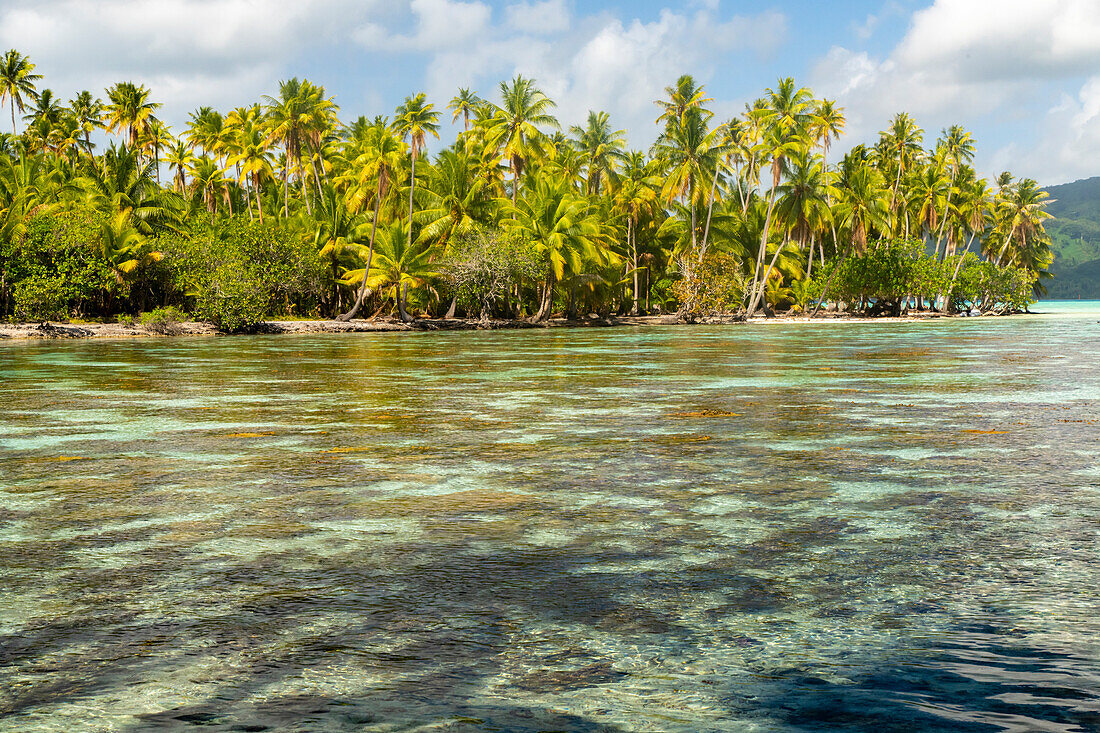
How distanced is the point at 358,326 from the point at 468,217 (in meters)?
9.61

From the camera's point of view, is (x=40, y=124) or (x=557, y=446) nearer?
(x=557, y=446)

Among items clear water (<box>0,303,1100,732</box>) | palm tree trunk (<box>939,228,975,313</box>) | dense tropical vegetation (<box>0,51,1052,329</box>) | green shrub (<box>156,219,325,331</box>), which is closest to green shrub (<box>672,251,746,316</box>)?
dense tropical vegetation (<box>0,51,1052,329</box>)

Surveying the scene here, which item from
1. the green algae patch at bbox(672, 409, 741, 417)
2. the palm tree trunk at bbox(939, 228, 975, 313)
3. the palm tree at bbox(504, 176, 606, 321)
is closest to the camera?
the green algae patch at bbox(672, 409, 741, 417)

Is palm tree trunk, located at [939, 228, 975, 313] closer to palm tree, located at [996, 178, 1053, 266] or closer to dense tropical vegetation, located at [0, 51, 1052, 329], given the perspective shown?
dense tropical vegetation, located at [0, 51, 1052, 329]

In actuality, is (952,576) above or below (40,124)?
below

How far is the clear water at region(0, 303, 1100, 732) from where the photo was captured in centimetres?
328

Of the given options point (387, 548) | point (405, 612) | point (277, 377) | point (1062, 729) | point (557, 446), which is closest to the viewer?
point (1062, 729)

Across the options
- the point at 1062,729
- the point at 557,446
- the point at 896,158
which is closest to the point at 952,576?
the point at 1062,729

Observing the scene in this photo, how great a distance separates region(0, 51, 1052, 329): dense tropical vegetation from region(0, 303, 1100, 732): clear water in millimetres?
37583

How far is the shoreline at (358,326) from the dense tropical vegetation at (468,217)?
1.04 m

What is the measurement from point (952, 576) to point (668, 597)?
4.52ft

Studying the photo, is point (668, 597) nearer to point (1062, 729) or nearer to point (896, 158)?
point (1062, 729)

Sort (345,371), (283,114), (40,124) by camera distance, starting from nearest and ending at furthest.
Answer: (345,371) < (283,114) < (40,124)

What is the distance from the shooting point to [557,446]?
30.3ft
